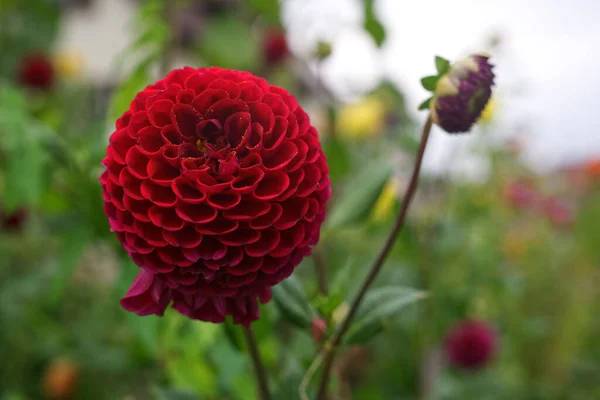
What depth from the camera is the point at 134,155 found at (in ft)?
1.10

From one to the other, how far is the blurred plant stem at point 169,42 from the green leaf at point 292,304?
443 millimetres

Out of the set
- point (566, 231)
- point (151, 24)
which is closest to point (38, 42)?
point (151, 24)

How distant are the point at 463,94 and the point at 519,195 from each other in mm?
1433

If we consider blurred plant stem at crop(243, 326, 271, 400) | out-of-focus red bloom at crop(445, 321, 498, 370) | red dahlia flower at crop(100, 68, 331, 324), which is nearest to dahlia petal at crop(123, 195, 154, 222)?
red dahlia flower at crop(100, 68, 331, 324)

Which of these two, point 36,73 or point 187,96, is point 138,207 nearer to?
point 187,96

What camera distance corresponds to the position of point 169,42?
86cm

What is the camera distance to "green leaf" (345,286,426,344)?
43cm

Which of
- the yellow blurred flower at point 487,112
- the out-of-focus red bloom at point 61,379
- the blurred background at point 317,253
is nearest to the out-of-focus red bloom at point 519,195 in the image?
the blurred background at point 317,253

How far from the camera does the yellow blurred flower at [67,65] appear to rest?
1.92 metres

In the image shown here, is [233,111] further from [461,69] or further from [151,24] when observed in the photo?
[151,24]

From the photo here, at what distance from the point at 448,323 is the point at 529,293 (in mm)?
985

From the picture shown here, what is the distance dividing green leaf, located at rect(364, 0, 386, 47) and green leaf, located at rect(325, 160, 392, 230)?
19 centimetres

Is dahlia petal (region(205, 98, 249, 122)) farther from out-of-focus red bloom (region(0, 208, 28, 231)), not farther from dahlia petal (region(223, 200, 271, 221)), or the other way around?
out-of-focus red bloom (region(0, 208, 28, 231))

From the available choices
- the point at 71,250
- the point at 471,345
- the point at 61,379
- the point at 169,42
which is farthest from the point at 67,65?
the point at 471,345
